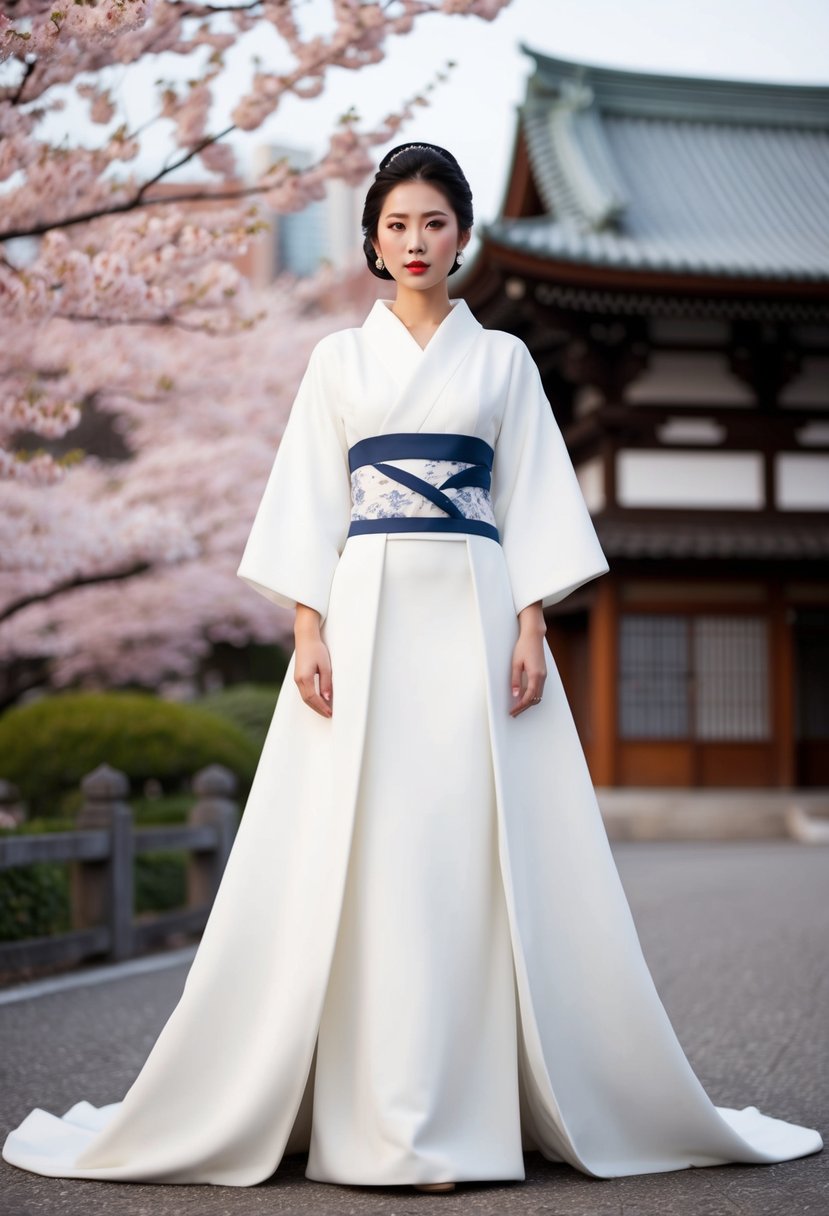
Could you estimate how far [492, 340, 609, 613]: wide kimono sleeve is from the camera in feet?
9.85

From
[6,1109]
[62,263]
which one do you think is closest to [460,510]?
[6,1109]

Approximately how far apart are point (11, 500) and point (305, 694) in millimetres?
6507

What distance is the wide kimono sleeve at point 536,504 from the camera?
3002 millimetres

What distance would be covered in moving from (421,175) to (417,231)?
0.39 ft

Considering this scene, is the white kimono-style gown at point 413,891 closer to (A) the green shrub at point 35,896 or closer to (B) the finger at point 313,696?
(B) the finger at point 313,696

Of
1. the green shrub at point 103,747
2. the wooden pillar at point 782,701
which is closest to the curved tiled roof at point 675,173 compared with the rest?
the wooden pillar at point 782,701

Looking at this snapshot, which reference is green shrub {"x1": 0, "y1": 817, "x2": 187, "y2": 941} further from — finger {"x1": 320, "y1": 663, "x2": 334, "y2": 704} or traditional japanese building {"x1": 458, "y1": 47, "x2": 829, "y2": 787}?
traditional japanese building {"x1": 458, "y1": 47, "x2": 829, "y2": 787}

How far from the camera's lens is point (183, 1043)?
2768 mm

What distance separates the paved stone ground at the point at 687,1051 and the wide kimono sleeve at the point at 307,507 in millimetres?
1184

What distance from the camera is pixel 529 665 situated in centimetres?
291

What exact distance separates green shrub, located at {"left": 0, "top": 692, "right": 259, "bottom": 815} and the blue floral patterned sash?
7863mm

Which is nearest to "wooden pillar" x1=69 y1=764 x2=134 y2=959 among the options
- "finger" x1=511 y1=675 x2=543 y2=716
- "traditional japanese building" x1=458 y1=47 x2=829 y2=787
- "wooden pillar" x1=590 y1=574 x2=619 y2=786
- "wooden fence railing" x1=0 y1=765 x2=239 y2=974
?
"wooden fence railing" x1=0 y1=765 x2=239 y2=974

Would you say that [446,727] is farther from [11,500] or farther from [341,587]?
[11,500]

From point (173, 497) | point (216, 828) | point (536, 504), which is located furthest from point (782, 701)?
point (536, 504)
